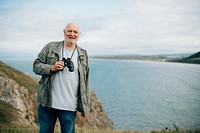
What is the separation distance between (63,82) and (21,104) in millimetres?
23018

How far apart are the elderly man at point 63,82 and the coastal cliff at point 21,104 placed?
9.72m

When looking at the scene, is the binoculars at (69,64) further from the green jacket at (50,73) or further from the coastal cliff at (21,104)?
the coastal cliff at (21,104)

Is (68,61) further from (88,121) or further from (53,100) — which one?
(88,121)

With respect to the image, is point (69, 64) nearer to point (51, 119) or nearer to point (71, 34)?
point (71, 34)

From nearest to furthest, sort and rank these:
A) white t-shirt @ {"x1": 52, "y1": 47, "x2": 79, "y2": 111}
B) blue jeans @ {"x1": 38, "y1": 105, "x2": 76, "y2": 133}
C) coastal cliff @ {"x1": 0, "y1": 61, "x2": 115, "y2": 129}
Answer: white t-shirt @ {"x1": 52, "y1": 47, "x2": 79, "y2": 111} → blue jeans @ {"x1": 38, "y1": 105, "x2": 76, "y2": 133} → coastal cliff @ {"x1": 0, "y1": 61, "x2": 115, "y2": 129}

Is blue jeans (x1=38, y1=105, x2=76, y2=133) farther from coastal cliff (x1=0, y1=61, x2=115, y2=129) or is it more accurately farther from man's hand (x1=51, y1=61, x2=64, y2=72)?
coastal cliff (x1=0, y1=61, x2=115, y2=129)

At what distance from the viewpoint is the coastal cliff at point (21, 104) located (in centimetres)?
1839

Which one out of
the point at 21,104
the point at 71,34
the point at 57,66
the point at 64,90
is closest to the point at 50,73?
the point at 57,66

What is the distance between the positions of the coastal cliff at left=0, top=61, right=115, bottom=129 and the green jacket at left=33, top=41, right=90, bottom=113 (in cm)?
980

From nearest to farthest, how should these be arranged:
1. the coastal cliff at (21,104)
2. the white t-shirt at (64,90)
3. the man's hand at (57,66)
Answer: the man's hand at (57,66) < the white t-shirt at (64,90) < the coastal cliff at (21,104)

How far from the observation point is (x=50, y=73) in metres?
5.11

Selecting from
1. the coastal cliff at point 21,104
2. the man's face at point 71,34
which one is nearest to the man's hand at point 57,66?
the man's face at point 71,34

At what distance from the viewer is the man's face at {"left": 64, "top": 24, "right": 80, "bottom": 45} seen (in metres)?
5.14

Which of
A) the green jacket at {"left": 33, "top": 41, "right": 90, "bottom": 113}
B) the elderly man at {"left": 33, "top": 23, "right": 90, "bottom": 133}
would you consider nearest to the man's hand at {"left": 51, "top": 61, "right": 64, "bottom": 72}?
the elderly man at {"left": 33, "top": 23, "right": 90, "bottom": 133}
